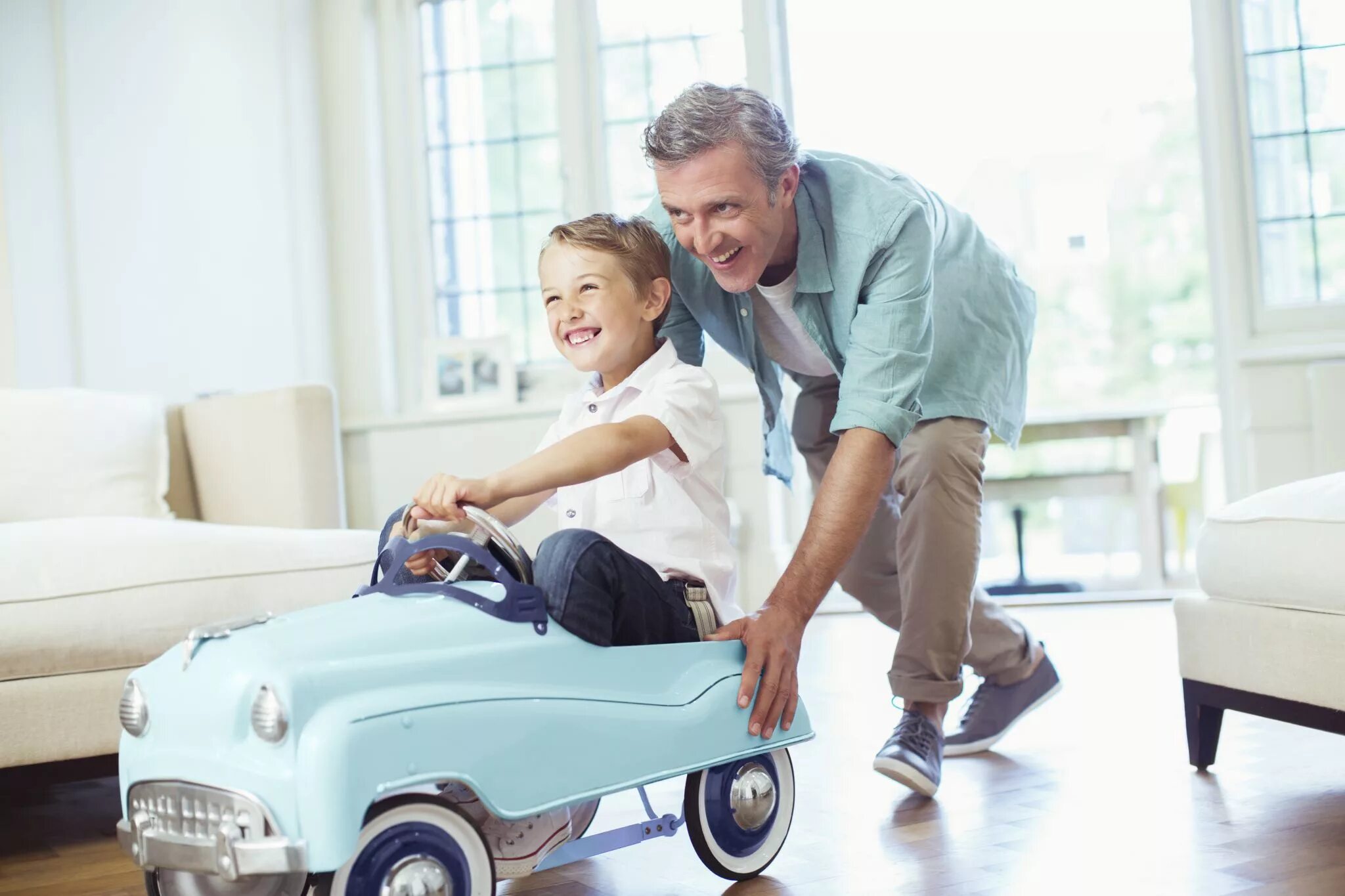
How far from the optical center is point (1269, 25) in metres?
3.82

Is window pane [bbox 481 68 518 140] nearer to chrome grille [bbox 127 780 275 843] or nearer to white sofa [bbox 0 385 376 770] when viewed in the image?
white sofa [bbox 0 385 376 770]

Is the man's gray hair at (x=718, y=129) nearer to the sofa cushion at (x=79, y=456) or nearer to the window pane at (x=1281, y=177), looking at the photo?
the sofa cushion at (x=79, y=456)

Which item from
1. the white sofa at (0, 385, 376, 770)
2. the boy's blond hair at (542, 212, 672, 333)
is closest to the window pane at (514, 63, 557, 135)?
the white sofa at (0, 385, 376, 770)

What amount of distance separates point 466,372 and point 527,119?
0.90 m

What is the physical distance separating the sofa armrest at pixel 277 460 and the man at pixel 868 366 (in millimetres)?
937

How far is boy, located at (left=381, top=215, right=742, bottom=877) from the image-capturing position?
116 cm

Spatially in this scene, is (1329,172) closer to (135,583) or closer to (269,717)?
(135,583)

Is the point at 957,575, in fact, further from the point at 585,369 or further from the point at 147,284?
the point at 147,284

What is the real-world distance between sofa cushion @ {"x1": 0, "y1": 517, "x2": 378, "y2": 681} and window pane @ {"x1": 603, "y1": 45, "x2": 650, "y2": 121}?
102 inches

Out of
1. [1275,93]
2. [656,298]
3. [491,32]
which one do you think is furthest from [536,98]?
[656,298]

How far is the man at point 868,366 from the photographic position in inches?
55.6

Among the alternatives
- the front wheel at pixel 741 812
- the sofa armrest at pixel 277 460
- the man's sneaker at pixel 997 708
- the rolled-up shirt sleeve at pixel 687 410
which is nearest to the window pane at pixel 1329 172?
the man's sneaker at pixel 997 708

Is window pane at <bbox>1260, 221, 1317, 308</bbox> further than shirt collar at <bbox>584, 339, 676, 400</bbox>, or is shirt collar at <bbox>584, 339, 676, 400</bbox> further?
window pane at <bbox>1260, 221, 1317, 308</bbox>

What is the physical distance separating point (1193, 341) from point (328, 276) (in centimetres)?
700
